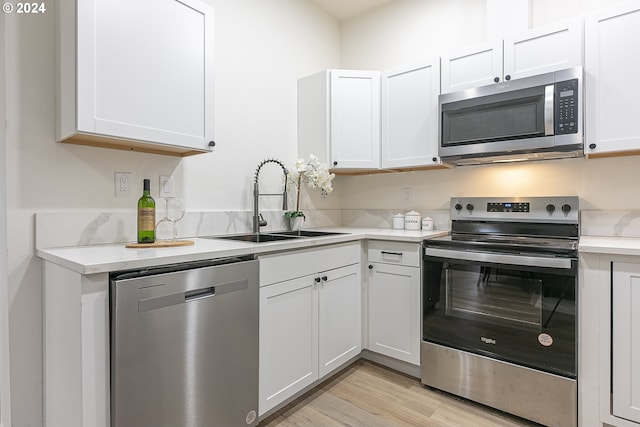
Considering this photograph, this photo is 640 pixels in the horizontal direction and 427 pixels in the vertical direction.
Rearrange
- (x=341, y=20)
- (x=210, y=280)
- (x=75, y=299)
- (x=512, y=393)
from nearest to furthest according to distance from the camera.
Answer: (x=75, y=299) → (x=210, y=280) → (x=512, y=393) → (x=341, y=20)

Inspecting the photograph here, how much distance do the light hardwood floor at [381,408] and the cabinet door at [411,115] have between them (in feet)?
4.92

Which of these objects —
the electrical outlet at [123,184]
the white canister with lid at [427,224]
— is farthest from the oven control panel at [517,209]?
the electrical outlet at [123,184]

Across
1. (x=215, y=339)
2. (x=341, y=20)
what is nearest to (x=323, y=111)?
(x=341, y=20)

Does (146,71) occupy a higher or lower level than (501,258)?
higher

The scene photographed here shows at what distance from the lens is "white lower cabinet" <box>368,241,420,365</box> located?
85.5 inches

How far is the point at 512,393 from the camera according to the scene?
181 cm

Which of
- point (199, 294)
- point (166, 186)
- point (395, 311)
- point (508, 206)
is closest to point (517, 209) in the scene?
point (508, 206)

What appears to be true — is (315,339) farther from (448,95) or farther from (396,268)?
(448,95)

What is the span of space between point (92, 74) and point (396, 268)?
1.90 m

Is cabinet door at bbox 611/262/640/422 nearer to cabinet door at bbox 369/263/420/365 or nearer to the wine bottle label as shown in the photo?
cabinet door at bbox 369/263/420/365

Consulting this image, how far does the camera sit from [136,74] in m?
1.51

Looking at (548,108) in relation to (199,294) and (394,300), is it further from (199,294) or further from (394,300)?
(199,294)

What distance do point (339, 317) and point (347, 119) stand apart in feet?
4.87

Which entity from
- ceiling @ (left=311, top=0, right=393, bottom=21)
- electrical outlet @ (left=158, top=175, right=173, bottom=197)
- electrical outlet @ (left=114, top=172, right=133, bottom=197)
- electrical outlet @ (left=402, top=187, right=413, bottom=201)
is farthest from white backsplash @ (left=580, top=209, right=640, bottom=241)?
electrical outlet @ (left=114, top=172, right=133, bottom=197)
